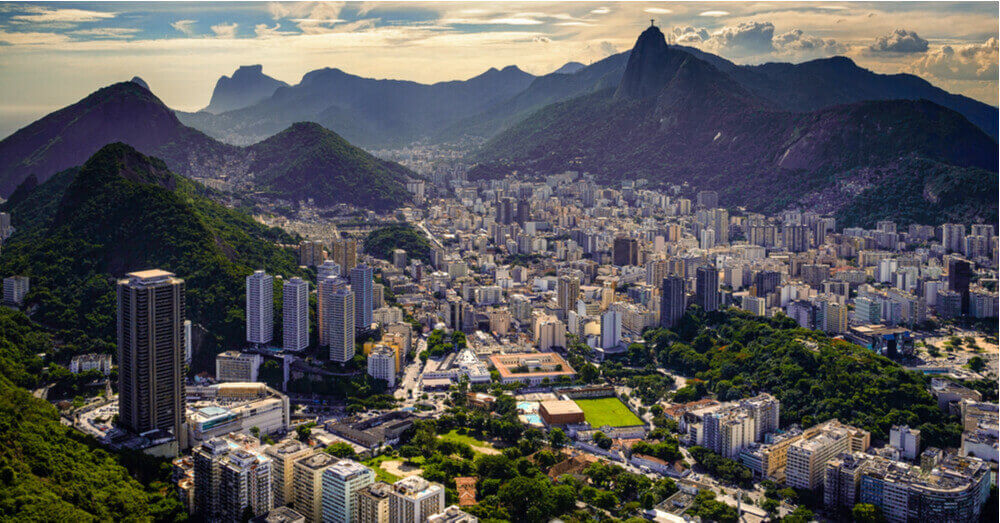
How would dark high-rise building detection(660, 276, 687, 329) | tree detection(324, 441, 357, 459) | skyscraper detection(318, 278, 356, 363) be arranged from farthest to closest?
dark high-rise building detection(660, 276, 687, 329)
skyscraper detection(318, 278, 356, 363)
tree detection(324, 441, 357, 459)

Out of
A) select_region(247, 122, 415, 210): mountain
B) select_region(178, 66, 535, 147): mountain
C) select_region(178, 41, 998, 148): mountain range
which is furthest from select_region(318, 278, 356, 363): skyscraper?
select_region(178, 66, 535, 147): mountain

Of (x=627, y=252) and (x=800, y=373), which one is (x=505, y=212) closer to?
(x=627, y=252)

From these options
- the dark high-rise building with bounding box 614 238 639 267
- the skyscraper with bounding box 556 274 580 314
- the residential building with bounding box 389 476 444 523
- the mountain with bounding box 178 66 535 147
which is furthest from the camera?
the mountain with bounding box 178 66 535 147

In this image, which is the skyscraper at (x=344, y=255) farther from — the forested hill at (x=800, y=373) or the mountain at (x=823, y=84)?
the mountain at (x=823, y=84)

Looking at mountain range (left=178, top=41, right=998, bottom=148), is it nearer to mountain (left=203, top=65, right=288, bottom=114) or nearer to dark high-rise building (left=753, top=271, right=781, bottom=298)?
mountain (left=203, top=65, right=288, bottom=114)

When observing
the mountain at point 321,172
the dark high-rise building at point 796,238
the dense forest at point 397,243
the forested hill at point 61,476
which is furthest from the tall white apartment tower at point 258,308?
the mountain at point 321,172

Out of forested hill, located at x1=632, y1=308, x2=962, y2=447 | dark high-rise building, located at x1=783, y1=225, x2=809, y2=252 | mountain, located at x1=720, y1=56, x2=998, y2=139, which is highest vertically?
mountain, located at x1=720, y1=56, x2=998, y2=139
